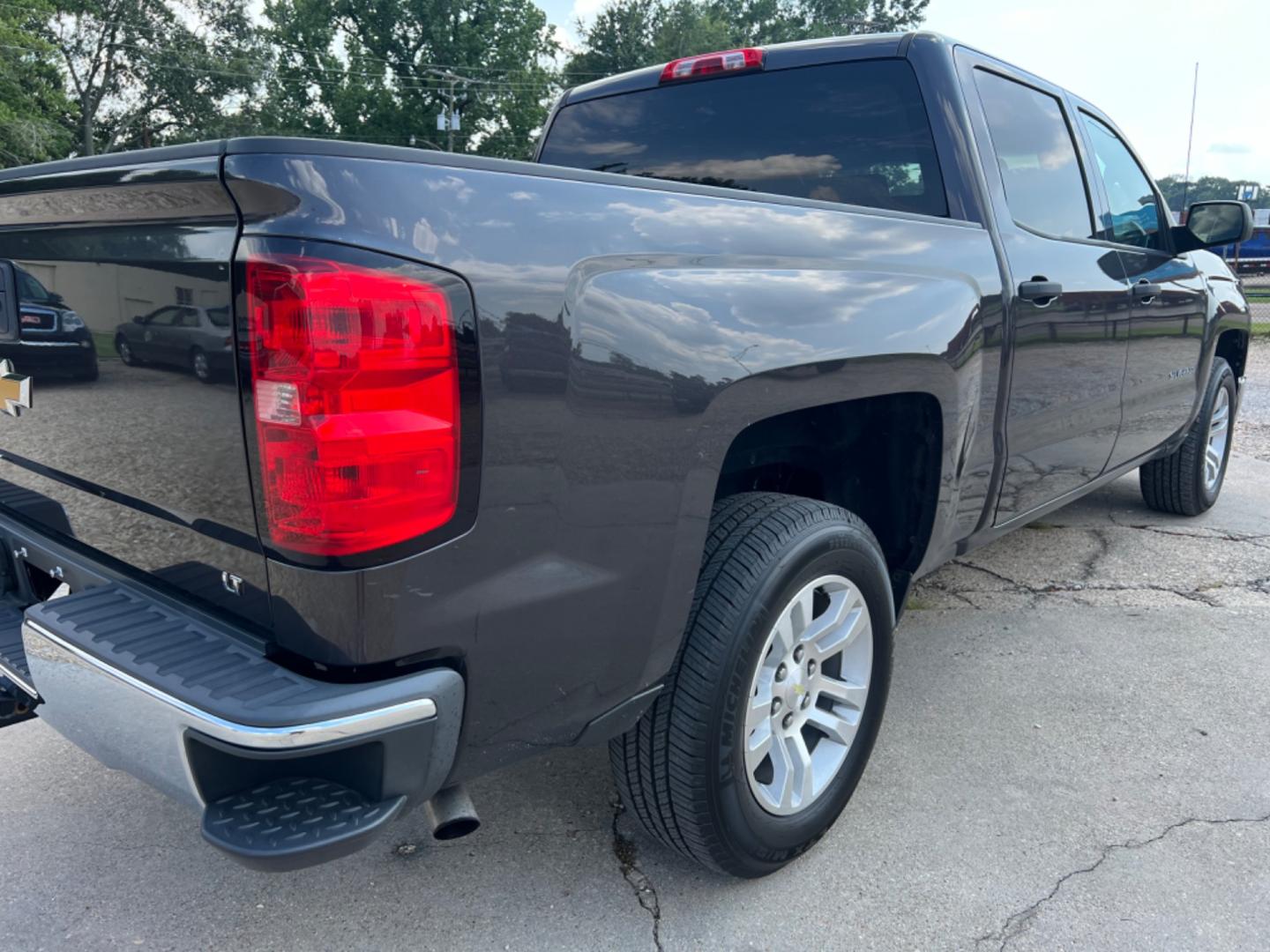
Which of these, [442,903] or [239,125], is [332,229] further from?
[239,125]

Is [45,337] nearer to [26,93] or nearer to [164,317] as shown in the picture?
[164,317]

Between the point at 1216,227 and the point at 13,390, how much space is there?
15.2ft

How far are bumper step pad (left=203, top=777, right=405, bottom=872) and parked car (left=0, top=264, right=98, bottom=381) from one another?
0.86 m

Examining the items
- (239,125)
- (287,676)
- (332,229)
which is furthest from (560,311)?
(239,125)

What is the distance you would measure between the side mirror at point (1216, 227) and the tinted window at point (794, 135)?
2.13 metres

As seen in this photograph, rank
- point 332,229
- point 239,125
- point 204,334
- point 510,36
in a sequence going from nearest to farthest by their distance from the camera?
point 332,229
point 204,334
point 239,125
point 510,36

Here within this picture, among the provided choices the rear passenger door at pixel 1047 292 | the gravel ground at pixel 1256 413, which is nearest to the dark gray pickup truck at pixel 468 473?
the rear passenger door at pixel 1047 292

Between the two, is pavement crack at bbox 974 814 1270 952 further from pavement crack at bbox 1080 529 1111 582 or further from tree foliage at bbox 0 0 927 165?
tree foliage at bbox 0 0 927 165

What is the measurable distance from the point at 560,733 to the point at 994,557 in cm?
344

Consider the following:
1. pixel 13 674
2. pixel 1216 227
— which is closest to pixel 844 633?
pixel 13 674

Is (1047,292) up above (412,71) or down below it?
below

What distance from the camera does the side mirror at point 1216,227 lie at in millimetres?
4297

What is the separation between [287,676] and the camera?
1.53m

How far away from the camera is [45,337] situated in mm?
1923
